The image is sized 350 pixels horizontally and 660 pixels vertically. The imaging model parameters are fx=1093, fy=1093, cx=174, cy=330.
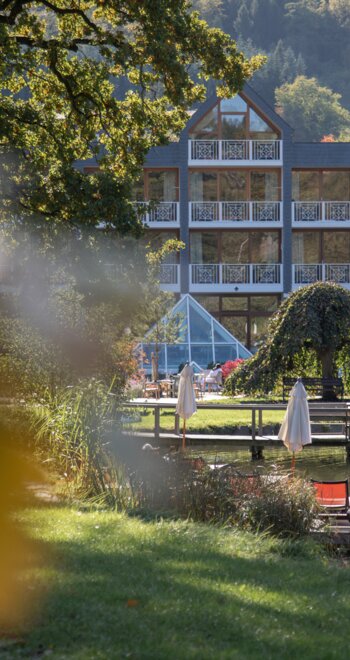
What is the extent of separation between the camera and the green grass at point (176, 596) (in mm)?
5555

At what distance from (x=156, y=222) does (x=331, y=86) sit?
302 ft

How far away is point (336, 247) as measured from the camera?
47.6 m

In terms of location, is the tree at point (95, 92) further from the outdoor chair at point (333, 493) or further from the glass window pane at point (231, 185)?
the glass window pane at point (231, 185)

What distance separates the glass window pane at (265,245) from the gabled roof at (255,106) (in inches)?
174

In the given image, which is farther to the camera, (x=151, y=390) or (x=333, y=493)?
(x=151, y=390)

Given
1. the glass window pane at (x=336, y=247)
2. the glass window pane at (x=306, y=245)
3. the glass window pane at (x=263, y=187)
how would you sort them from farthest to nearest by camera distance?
the glass window pane at (x=336, y=247), the glass window pane at (x=306, y=245), the glass window pane at (x=263, y=187)

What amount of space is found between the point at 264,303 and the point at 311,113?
58853mm

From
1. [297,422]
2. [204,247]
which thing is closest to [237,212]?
[204,247]

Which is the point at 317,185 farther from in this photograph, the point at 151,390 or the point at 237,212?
the point at 151,390

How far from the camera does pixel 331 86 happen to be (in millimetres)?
132000

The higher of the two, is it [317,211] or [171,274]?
[317,211]

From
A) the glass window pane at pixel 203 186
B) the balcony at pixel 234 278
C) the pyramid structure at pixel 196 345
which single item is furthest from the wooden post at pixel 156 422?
the glass window pane at pixel 203 186

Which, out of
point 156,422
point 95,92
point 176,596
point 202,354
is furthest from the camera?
point 202,354

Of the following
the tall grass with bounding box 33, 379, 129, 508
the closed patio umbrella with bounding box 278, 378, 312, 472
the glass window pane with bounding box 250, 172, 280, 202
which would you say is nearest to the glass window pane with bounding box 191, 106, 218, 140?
the glass window pane with bounding box 250, 172, 280, 202
